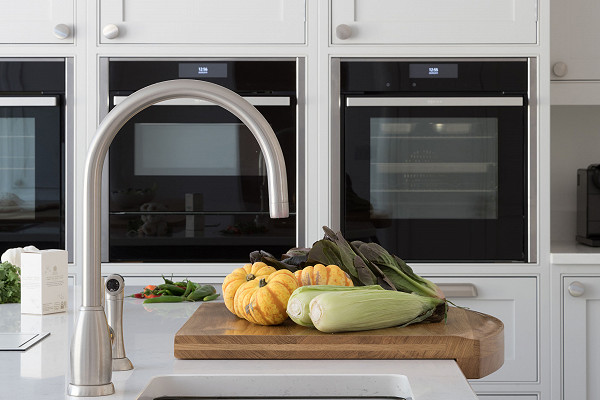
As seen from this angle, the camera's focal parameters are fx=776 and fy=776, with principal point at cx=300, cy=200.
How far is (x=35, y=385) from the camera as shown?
0.99m

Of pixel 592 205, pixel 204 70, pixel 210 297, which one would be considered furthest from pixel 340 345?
pixel 592 205

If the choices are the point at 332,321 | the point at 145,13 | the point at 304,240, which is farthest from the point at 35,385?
the point at 145,13

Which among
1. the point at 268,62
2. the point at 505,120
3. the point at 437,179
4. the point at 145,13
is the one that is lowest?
the point at 437,179

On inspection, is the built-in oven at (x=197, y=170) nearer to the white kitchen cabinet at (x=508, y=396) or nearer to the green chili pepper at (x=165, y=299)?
the white kitchen cabinet at (x=508, y=396)

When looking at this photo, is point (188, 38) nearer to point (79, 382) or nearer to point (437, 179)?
point (437, 179)

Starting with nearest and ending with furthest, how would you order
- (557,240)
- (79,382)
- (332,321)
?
(79,382)
(332,321)
(557,240)

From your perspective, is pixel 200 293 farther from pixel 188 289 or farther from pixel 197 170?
pixel 197 170

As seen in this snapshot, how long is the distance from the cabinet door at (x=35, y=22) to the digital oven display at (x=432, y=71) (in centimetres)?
123

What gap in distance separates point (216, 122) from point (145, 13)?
0.46 m

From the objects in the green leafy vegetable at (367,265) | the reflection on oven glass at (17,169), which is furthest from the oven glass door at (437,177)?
the green leafy vegetable at (367,265)

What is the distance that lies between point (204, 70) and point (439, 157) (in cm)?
90

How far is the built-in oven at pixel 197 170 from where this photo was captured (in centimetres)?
277

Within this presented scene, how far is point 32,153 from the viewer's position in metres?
2.79

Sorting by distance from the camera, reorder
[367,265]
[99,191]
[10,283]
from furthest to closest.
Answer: [10,283]
[367,265]
[99,191]
